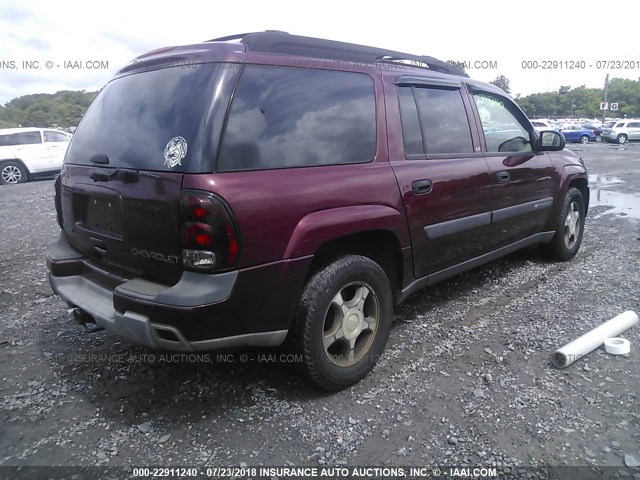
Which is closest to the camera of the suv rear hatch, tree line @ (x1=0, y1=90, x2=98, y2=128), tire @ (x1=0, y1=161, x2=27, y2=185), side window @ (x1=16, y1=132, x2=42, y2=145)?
the suv rear hatch

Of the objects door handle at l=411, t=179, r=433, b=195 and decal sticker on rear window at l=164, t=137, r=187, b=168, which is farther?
door handle at l=411, t=179, r=433, b=195

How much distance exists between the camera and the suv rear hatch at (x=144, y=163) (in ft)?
7.25

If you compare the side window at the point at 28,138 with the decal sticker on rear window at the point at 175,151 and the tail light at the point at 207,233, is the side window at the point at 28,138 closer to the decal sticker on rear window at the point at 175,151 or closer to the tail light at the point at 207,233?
the decal sticker on rear window at the point at 175,151

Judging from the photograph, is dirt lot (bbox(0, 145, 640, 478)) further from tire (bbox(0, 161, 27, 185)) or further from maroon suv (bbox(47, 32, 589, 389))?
tire (bbox(0, 161, 27, 185))

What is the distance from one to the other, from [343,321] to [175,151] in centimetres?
131

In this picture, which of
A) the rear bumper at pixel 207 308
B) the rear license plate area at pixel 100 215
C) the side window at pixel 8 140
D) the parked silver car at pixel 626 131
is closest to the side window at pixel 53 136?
the side window at pixel 8 140

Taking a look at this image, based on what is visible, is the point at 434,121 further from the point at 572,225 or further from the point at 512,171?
the point at 572,225

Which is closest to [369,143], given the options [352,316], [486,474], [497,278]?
[352,316]

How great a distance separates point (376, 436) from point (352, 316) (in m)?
0.68

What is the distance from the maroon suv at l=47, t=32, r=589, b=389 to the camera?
86.3 inches

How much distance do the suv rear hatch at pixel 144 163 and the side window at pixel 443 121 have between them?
1584mm

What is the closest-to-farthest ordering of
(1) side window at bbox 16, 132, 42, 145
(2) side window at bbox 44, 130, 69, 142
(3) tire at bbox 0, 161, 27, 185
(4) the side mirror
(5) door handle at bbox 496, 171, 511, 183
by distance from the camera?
1. (5) door handle at bbox 496, 171, 511, 183
2. (4) the side mirror
3. (3) tire at bbox 0, 161, 27, 185
4. (1) side window at bbox 16, 132, 42, 145
5. (2) side window at bbox 44, 130, 69, 142

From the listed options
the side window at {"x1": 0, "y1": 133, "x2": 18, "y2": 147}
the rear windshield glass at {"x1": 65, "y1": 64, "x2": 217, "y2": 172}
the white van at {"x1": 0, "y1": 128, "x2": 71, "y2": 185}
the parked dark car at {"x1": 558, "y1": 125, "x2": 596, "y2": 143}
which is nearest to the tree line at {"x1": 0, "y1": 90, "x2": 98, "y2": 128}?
the white van at {"x1": 0, "y1": 128, "x2": 71, "y2": 185}

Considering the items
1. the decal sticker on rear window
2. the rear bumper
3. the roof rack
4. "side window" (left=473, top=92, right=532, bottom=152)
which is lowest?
the rear bumper
